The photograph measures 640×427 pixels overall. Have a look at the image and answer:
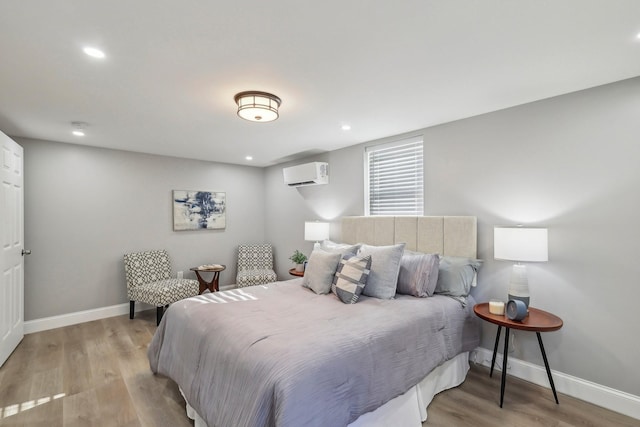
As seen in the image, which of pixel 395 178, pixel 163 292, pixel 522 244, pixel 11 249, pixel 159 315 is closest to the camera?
pixel 522 244

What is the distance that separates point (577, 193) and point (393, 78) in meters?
1.72

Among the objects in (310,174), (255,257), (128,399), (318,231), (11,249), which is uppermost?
(310,174)

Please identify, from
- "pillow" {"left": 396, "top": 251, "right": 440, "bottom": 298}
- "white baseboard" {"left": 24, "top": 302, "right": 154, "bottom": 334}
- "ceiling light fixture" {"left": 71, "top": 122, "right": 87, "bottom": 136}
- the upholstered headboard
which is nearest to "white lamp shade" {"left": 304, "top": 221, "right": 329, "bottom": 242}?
the upholstered headboard

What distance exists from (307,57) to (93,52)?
1.28m

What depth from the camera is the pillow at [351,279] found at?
255 cm

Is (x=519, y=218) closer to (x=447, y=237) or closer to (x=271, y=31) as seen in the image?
(x=447, y=237)

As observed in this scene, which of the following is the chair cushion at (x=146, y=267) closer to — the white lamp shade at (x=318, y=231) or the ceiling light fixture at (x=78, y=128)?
the ceiling light fixture at (x=78, y=128)

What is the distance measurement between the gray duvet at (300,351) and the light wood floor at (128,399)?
25 cm

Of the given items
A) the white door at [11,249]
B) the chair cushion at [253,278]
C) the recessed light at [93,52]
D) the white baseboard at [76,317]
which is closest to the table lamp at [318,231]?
the chair cushion at [253,278]

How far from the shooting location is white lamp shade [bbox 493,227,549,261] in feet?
7.59

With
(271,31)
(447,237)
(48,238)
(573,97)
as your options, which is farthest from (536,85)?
(48,238)

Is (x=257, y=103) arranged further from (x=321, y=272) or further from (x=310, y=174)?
(x=310, y=174)

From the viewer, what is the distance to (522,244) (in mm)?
2354

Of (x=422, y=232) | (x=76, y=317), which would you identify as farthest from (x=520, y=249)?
(x=76, y=317)
